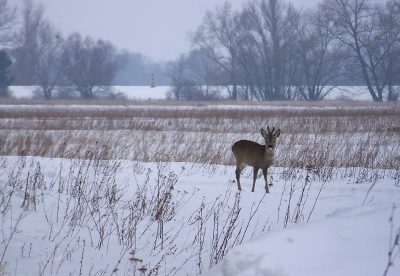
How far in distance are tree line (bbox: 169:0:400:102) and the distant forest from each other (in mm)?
95

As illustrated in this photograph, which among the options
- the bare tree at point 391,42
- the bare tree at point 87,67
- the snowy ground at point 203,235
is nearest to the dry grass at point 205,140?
the snowy ground at point 203,235

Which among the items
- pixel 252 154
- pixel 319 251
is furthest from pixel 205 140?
pixel 319 251

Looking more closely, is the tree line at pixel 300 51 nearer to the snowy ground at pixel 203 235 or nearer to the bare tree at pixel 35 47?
the bare tree at pixel 35 47

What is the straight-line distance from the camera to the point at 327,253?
117 inches

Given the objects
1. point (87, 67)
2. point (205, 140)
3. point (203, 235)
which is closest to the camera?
point (203, 235)

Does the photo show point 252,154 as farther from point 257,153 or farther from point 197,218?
point 197,218

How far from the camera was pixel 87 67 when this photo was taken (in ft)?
176

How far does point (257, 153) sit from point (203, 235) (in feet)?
11.4

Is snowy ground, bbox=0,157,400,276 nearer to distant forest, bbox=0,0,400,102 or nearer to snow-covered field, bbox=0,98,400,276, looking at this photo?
snow-covered field, bbox=0,98,400,276

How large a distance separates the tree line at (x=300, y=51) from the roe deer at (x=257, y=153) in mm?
36598

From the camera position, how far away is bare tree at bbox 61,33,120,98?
169ft

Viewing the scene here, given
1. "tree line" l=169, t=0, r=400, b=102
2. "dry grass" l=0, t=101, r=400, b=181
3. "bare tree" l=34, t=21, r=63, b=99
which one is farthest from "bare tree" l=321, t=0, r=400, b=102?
"bare tree" l=34, t=21, r=63, b=99

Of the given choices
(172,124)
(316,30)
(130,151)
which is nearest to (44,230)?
(130,151)

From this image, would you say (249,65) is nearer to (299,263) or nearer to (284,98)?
(284,98)
